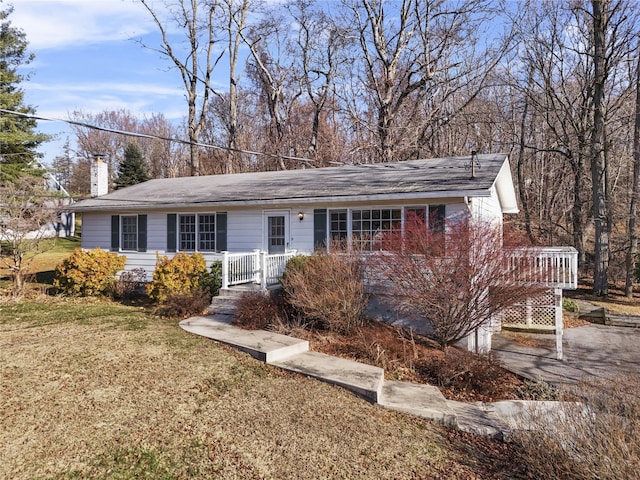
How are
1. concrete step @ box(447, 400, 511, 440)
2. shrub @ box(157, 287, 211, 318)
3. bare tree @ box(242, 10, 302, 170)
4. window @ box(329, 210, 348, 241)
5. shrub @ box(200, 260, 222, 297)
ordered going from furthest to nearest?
bare tree @ box(242, 10, 302, 170), shrub @ box(200, 260, 222, 297), window @ box(329, 210, 348, 241), shrub @ box(157, 287, 211, 318), concrete step @ box(447, 400, 511, 440)

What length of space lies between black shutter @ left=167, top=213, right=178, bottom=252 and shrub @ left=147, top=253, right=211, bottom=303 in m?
1.81

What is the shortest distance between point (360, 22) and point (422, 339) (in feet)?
63.5

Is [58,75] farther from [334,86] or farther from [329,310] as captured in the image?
[334,86]


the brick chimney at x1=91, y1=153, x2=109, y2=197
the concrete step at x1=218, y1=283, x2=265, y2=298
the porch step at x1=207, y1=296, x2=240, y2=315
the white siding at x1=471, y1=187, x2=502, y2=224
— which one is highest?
the brick chimney at x1=91, y1=153, x2=109, y2=197

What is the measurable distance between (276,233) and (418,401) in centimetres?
728

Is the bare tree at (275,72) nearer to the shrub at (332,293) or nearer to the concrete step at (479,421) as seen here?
the shrub at (332,293)

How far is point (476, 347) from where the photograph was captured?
28.6 ft

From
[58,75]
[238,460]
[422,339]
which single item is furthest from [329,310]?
[58,75]

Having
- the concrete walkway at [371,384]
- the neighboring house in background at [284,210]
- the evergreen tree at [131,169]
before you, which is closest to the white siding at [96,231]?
the neighboring house in background at [284,210]

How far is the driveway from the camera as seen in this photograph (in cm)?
786

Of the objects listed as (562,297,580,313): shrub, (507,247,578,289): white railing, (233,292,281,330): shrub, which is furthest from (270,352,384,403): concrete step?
(562,297,580,313): shrub

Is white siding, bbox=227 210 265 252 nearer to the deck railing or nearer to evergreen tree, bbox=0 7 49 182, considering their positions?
the deck railing

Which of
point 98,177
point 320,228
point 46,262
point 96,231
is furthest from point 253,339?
point 46,262

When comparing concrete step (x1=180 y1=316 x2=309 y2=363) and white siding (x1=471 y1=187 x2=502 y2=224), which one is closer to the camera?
concrete step (x1=180 y1=316 x2=309 y2=363)
